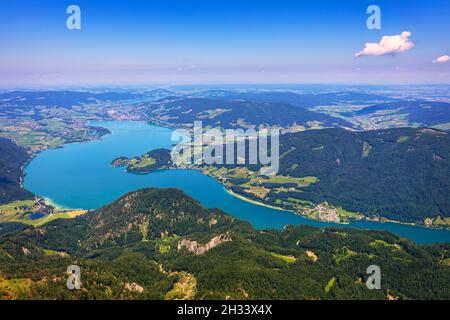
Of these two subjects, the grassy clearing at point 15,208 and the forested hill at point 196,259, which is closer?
the forested hill at point 196,259

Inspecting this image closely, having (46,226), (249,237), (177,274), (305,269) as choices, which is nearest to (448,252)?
(305,269)

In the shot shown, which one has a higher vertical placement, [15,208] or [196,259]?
[196,259]

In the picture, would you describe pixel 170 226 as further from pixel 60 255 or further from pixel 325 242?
pixel 325 242

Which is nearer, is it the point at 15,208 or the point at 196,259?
the point at 196,259

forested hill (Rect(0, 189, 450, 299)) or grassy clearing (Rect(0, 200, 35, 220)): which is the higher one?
forested hill (Rect(0, 189, 450, 299))

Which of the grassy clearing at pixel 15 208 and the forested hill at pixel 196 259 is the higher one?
the forested hill at pixel 196 259

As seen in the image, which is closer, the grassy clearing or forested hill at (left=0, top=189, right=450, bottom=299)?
forested hill at (left=0, top=189, right=450, bottom=299)
